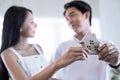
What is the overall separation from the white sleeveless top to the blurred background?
59.5 inches

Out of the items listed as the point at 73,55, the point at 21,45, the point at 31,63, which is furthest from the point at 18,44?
the point at 73,55

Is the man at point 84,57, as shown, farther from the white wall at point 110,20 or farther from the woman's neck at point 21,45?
the white wall at point 110,20

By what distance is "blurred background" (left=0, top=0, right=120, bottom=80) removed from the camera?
9.55 ft

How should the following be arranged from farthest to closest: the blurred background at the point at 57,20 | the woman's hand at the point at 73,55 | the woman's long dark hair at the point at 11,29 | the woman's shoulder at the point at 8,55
Result: the blurred background at the point at 57,20
the woman's long dark hair at the point at 11,29
the woman's shoulder at the point at 8,55
the woman's hand at the point at 73,55

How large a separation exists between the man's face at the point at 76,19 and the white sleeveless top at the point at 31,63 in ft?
0.90

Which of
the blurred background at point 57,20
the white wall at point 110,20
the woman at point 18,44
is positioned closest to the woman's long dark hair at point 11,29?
the woman at point 18,44

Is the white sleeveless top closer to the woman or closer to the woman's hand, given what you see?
the woman

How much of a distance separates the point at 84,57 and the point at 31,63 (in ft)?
1.81

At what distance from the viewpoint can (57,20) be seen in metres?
2.99

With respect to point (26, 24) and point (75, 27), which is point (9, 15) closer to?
point (26, 24)

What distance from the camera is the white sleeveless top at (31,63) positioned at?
1.23 metres

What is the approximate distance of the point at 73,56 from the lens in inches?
31.3

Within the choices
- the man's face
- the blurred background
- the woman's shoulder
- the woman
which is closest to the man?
the man's face

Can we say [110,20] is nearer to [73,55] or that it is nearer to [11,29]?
[11,29]
